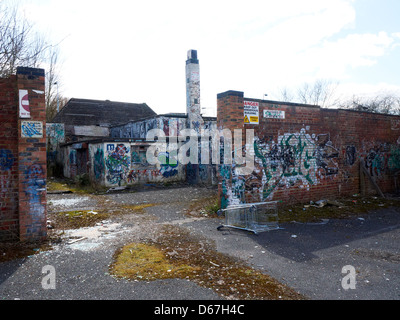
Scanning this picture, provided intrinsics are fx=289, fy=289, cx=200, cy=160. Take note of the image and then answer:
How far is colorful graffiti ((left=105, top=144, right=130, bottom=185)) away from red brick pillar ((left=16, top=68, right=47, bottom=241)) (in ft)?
30.3

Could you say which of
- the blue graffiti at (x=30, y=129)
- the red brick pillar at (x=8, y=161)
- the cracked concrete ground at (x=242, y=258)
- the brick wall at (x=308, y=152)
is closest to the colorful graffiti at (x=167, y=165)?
the cracked concrete ground at (x=242, y=258)

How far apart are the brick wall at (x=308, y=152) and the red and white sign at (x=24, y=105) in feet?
15.3

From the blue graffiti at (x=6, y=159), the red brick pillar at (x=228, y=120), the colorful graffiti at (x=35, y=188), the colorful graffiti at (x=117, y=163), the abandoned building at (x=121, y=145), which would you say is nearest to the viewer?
the blue graffiti at (x=6, y=159)

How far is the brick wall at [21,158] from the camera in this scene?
18.2 feet

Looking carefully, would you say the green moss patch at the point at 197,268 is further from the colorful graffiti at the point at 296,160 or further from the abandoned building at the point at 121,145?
the abandoned building at the point at 121,145

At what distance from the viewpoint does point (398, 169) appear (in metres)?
12.2

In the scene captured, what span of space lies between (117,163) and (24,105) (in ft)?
31.6

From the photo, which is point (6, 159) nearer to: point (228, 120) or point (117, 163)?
point (228, 120)

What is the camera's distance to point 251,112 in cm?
823

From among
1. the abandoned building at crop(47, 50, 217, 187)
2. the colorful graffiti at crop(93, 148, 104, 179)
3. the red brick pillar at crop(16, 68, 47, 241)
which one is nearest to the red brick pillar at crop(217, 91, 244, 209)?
the red brick pillar at crop(16, 68, 47, 241)

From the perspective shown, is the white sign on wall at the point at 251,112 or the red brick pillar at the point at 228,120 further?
the white sign on wall at the point at 251,112

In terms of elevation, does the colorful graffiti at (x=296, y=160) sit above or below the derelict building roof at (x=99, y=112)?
below
